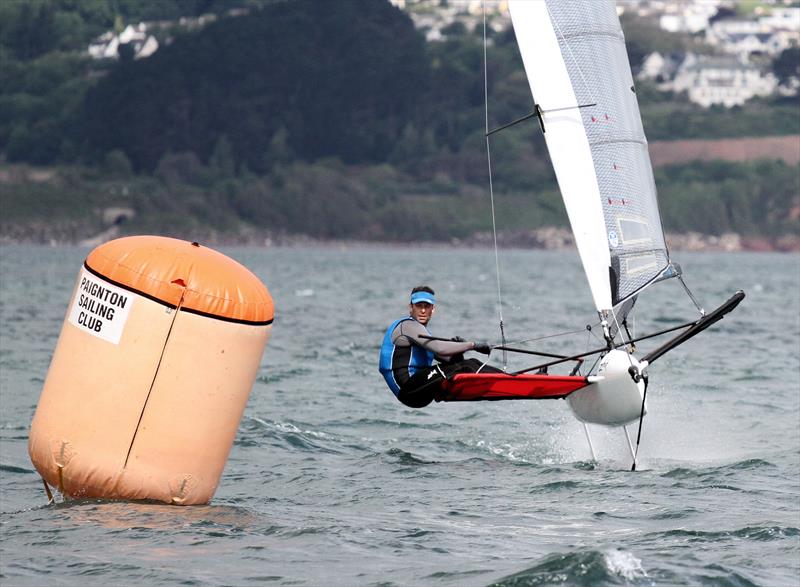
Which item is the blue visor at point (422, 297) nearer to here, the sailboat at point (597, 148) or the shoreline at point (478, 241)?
the sailboat at point (597, 148)

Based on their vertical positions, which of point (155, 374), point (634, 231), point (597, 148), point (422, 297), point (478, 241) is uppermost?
point (597, 148)

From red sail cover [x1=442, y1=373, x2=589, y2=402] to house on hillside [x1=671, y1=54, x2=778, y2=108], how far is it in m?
166

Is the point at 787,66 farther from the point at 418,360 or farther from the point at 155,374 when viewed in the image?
the point at 155,374

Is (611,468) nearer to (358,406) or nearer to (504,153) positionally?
(358,406)

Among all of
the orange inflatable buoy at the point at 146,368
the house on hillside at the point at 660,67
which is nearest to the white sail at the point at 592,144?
the orange inflatable buoy at the point at 146,368

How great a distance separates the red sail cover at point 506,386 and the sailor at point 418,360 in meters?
0.17

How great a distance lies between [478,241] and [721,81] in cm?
5240

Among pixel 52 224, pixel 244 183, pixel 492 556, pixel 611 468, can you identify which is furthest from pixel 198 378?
pixel 244 183

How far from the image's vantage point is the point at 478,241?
138 meters

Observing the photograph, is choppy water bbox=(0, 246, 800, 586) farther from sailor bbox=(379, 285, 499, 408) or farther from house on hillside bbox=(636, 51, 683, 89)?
house on hillside bbox=(636, 51, 683, 89)

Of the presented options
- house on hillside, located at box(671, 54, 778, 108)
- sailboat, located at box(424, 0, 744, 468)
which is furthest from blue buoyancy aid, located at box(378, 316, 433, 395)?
house on hillside, located at box(671, 54, 778, 108)

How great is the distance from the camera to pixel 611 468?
1246 cm

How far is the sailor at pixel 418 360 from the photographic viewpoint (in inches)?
455

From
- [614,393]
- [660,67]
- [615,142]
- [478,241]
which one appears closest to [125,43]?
[478,241]
